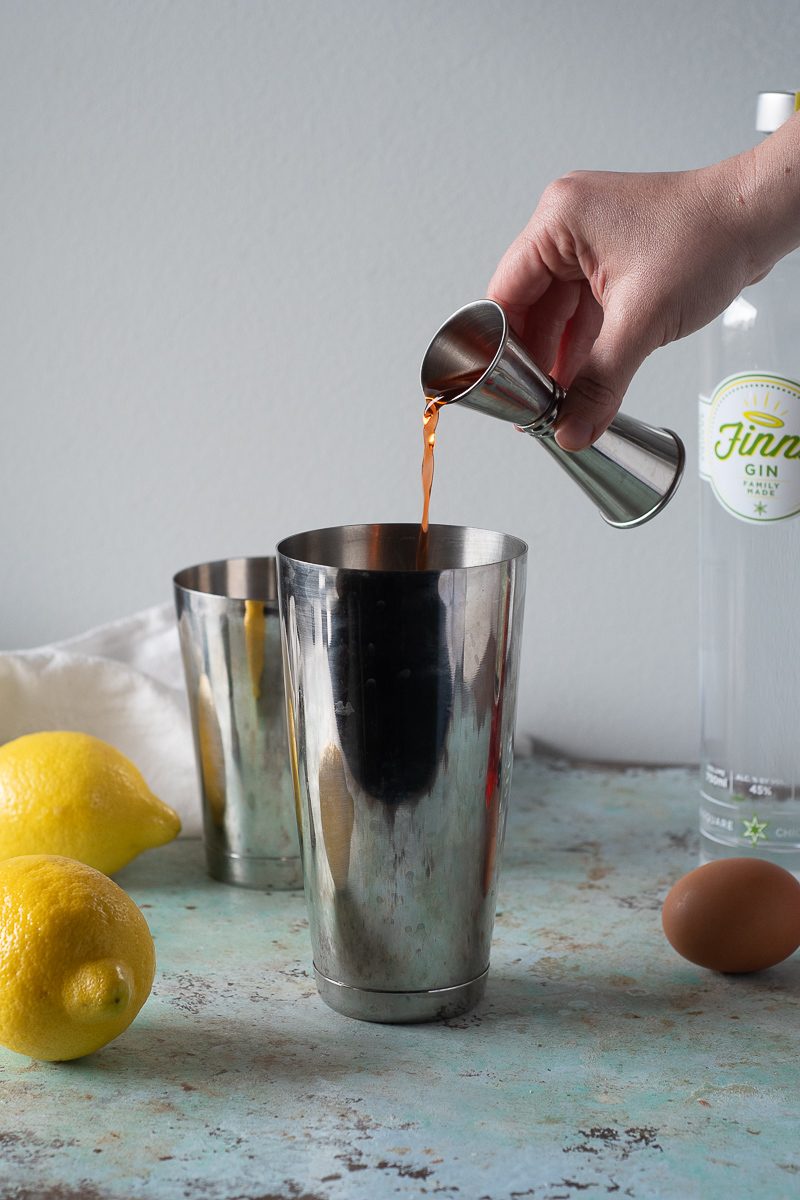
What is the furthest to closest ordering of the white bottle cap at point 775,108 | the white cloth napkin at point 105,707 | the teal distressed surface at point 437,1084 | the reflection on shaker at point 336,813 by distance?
the white cloth napkin at point 105,707
the white bottle cap at point 775,108
the reflection on shaker at point 336,813
the teal distressed surface at point 437,1084

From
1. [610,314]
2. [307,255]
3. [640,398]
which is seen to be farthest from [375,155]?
[610,314]

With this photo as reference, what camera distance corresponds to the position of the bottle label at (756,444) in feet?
2.60

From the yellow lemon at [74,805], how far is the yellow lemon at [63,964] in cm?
18

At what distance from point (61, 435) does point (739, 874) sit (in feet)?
2.40

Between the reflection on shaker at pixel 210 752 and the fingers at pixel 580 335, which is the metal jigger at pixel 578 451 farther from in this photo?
the reflection on shaker at pixel 210 752

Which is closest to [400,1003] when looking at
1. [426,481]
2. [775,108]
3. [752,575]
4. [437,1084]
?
[437,1084]

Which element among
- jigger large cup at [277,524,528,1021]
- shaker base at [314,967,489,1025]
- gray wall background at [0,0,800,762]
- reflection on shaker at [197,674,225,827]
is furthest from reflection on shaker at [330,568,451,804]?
gray wall background at [0,0,800,762]

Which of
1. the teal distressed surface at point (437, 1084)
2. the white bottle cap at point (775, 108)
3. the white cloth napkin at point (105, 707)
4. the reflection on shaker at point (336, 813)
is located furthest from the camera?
the white cloth napkin at point (105, 707)

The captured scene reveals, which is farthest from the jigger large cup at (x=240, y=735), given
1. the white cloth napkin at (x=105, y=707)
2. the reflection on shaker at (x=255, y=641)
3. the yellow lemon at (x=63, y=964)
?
the yellow lemon at (x=63, y=964)

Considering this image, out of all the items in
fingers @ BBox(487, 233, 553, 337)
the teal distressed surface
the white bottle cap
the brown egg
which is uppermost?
the white bottle cap

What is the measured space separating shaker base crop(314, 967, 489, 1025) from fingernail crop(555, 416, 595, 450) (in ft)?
0.97

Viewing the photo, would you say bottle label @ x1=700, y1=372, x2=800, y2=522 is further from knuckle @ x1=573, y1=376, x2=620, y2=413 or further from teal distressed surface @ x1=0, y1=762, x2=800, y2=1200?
teal distressed surface @ x1=0, y1=762, x2=800, y2=1200

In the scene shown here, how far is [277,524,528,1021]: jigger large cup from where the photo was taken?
0.62 meters

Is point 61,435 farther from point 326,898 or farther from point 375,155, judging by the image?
point 326,898
